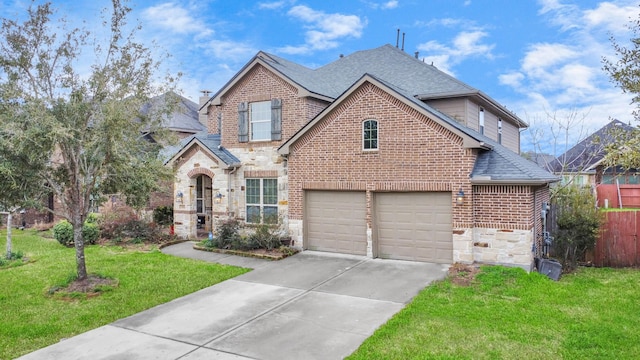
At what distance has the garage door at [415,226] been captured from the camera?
1181cm

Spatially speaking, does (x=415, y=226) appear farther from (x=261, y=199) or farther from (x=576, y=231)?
(x=261, y=199)

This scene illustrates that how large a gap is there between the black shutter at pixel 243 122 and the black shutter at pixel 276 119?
1.13 metres

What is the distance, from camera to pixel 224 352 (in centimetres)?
629

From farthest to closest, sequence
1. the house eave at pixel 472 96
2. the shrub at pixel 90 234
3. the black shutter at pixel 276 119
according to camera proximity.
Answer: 1. the shrub at pixel 90 234
2. the black shutter at pixel 276 119
3. the house eave at pixel 472 96

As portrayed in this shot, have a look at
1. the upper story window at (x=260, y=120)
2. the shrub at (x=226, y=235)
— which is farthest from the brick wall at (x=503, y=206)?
the shrub at (x=226, y=235)

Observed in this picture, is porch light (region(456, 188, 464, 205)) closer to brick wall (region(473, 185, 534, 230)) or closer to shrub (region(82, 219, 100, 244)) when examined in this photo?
brick wall (region(473, 185, 534, 230))

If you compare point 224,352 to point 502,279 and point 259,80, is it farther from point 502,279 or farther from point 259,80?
point 259,80

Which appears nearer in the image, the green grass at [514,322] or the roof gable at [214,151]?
the green grass at [514,322]

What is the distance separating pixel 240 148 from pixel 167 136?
5460mm

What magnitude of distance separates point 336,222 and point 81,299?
7.40 m

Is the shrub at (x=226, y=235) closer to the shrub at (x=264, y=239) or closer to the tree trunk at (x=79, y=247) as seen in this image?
the shrub at (x=264, y=239)

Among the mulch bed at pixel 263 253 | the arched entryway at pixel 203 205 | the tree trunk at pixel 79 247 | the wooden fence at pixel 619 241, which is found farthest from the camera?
the arched entryway at pixel 203 205

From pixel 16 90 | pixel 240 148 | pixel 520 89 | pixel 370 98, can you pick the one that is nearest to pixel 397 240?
pixel 370 98

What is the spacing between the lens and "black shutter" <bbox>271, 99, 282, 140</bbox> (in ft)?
49.7
